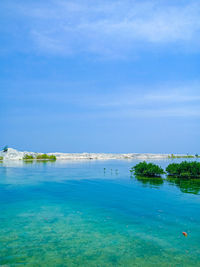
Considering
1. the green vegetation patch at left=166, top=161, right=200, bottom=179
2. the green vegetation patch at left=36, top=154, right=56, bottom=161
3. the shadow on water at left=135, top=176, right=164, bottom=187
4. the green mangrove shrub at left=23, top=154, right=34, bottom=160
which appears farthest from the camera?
the green vegetation patch at left=36, top=154, right=56, bottom=161

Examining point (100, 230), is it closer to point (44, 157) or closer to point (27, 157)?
point (27, 157)

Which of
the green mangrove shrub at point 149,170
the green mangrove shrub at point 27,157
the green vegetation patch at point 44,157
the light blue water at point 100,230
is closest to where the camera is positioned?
the light blue water at point 100,230

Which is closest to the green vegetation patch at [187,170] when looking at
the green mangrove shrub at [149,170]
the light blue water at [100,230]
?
the green mangrove shrub at [149,170]

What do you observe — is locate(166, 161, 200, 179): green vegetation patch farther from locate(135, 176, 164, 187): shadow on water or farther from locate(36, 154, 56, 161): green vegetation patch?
locate(36, 154, 56, 161): green vegetation patch

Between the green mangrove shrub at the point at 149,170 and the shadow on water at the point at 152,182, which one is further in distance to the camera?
the green mangrove shrub at the point at 149,170

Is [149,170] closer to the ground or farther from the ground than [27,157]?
closer to the ground

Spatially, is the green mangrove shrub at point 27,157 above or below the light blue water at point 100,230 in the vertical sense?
above

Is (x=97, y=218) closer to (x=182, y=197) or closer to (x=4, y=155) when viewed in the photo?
(x=182, y=197)

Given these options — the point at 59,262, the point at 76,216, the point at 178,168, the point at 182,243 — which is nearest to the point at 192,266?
the point at 182,243

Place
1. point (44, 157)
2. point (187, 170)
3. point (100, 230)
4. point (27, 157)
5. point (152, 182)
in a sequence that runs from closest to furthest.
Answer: point (100, 230) → point (152, 182) → point (187, 170) → point (27, 157) → point (44, 157)

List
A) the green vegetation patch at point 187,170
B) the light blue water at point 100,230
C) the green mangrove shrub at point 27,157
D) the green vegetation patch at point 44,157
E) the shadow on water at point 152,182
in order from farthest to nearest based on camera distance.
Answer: the green vegetation patch at point 44,157 → the green mangrove shrub at point 27,157 → the green vegetation patch at point 187,170 → the shadow on water at point 152,182 → the light blue water at point 100,230

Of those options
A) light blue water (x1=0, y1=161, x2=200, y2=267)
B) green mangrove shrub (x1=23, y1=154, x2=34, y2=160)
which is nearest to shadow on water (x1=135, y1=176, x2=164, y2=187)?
→ light blue water (x1=0, y1=161, x2=200, y2=267)

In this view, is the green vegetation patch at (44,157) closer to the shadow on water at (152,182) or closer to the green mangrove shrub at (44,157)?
the green mangrove shrub at (44,157)

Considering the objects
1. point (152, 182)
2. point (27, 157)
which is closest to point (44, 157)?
point (27, 157)
